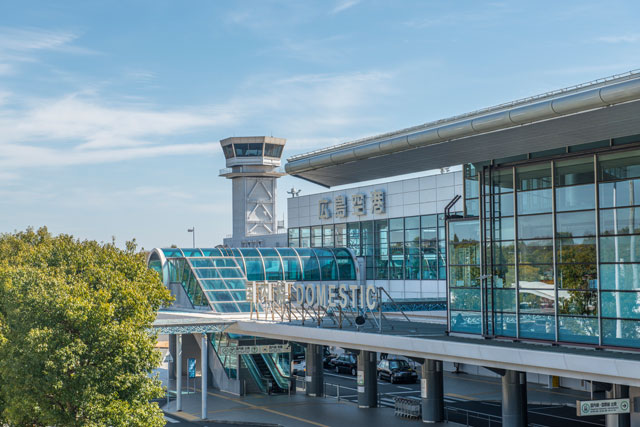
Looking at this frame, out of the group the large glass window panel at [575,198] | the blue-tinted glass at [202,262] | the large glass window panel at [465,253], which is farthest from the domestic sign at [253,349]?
the large glass window panel at [575,198]

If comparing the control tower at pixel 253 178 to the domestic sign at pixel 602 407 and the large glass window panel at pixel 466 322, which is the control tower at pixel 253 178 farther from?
the domestic sign at pixel 602 407

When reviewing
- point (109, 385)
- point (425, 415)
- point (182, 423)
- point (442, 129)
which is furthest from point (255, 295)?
point (442, 129)

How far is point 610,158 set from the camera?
1086 inches

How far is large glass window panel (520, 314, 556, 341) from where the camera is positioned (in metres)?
29.2

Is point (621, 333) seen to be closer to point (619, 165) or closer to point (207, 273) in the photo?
point (619, 165)

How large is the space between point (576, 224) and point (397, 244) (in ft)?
111

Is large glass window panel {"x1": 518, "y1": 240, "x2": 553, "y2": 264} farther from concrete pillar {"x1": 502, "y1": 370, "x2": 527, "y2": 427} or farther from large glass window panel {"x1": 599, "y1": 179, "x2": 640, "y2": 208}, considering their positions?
concrete pillar {"x1": 502, "y1": 370, "x2": 527, "y2": 427}

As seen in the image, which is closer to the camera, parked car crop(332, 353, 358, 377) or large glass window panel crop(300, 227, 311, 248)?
parked car crop(332, 353, 358, 377)

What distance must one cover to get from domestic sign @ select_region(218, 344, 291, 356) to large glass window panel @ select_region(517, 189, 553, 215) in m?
19.0

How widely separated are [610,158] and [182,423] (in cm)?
2385

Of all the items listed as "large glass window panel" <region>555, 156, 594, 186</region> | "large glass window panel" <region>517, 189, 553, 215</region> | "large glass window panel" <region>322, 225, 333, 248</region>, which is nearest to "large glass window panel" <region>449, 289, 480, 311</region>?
"large glass window panel" <region>517, 189, 553, 215</region>

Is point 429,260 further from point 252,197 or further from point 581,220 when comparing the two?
point 252,197

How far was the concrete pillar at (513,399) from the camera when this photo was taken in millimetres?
30172

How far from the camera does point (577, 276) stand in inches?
1120
